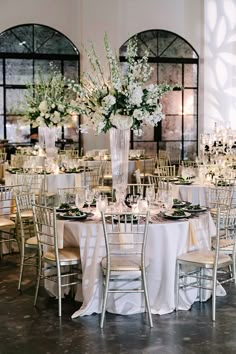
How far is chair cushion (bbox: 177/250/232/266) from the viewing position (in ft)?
18.3

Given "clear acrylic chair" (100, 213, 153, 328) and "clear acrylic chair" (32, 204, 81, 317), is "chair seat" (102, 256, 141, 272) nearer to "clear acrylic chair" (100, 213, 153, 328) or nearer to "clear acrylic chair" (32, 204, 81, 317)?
"clear acrylic chair" (100, 213, 153, 328)

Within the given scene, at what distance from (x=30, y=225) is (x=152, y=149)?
838 centimetres

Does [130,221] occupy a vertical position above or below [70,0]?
below

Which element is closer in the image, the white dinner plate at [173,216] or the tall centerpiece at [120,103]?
the white dinner plate at [173,216]

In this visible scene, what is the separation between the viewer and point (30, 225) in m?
8.42

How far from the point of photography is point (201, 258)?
5637 millimetres

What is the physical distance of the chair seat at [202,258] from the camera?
5551 mm

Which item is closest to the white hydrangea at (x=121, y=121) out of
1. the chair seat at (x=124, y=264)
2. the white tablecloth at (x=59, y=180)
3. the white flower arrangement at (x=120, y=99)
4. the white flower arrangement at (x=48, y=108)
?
the white flower arrangement at (x=120, y=99)

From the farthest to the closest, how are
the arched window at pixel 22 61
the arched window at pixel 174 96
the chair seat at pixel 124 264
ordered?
the arched window at pixel 174 96, the arched window at pixel 22 61, the chair seat at pixel 124 264

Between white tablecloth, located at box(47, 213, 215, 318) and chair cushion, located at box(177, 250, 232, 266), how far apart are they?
87mm

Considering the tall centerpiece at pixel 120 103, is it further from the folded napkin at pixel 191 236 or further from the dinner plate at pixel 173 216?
the folded napkin at pixel 191 236

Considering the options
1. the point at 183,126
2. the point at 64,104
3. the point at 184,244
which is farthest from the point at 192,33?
the point at 184,244

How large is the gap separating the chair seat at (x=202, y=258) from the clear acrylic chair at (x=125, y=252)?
407 millimetres

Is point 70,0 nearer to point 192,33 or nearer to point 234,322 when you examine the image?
point 192,33
